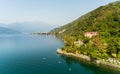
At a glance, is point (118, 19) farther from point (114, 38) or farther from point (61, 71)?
point (61, 71)

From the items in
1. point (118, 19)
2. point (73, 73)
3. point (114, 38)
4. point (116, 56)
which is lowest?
point (73, 73)

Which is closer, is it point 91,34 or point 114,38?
point 114,38

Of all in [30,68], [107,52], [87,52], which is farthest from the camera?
[87,52]

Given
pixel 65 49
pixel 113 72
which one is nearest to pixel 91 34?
pixel 65 49

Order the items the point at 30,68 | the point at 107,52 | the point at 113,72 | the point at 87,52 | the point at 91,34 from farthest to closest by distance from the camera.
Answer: the point at 91,34, the point at 87,52, the point at 107,52, the point at 30,68, the point at 113,72

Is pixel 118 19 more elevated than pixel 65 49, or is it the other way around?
pixel 118 19

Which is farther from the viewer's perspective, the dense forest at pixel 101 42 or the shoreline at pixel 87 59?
the dense forest at pixel 101 42

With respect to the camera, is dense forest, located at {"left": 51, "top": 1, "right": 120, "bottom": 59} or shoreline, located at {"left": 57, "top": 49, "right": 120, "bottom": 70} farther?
dense forest, located at {"left": 51, "top": 1, "right": 120, "bottom": 59}

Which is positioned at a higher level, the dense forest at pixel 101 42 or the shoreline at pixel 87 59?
the dense forest at pixel 101 42

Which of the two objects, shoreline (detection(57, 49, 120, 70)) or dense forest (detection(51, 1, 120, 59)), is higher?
dense forest (detection(51, 1, 120, 59))

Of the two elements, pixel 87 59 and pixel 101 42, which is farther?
pixel 101 42

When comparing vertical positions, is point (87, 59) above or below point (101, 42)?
below
